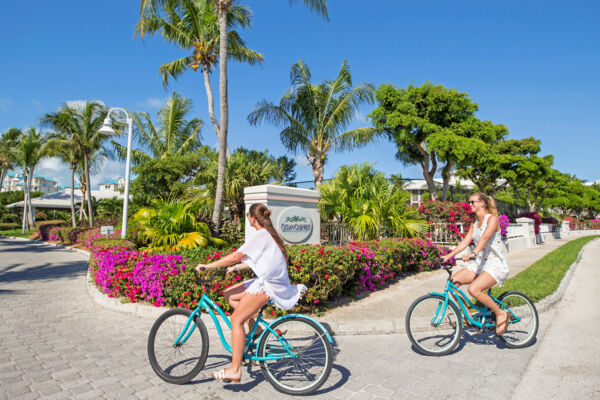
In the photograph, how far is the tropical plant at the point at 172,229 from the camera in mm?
8125

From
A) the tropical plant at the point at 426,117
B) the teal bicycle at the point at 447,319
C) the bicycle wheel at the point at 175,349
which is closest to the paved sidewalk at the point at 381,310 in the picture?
the teal bicycle at the point at 447,319

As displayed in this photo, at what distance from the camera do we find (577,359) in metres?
4.02

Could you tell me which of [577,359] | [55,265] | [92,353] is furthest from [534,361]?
[55,265]

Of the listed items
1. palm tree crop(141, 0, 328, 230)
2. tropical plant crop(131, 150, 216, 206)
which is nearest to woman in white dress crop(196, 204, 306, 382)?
palm tree crop(141, 0, 328, 230)

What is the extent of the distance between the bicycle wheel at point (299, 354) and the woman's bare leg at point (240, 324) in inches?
7.5

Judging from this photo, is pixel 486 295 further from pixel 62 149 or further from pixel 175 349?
pixel 62 149

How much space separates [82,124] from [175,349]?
77.5 feet

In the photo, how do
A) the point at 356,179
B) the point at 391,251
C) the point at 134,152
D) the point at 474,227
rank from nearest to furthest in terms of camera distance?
the point at 474,227 → the point at 391,251 → the point at 356,179 → the point at 134,152

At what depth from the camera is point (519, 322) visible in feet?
14.2

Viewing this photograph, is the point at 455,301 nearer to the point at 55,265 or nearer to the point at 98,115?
the point at 55,265

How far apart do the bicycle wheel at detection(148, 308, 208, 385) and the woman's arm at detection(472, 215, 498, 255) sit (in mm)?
3117

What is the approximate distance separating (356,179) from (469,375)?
306 inches

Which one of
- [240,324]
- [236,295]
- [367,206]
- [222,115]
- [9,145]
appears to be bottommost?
[240,324]

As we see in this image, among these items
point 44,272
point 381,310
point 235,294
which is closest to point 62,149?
point 44,272
